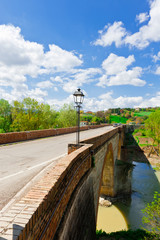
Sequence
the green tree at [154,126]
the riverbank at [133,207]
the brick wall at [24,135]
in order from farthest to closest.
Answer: the green tree at [154,126] → the riverbank at [133,207] → the brick wall at [24,135]

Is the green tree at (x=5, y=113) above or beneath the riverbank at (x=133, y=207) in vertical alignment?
above

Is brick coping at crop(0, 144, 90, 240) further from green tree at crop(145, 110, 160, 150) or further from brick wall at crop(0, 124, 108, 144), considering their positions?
green tree at crop(145, 110, 160, 150)

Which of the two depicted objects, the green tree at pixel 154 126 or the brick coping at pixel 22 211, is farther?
the green tree at pixel 154 126

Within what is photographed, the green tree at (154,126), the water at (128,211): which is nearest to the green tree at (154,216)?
the water at (128,211)

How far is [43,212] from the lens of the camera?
2438 mm

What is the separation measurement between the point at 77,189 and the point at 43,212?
2.46 m

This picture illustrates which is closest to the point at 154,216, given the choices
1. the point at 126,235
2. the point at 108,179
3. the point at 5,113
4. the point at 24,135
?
the point at 126,235

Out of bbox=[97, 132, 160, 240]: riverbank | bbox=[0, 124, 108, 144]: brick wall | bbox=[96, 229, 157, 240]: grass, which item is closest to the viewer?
bbox=[96, 229, 157, 240]: grass

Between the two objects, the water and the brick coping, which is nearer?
the brick coping

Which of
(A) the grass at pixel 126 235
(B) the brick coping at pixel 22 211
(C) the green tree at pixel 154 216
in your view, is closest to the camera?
(B) the brick coping at pixel 22 211

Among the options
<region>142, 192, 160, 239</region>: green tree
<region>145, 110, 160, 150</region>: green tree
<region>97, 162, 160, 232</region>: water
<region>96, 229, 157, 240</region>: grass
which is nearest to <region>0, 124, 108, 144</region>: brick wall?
<region>96, 229, 157, 240</region>: grass

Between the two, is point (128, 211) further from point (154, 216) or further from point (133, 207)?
point (154, 216)

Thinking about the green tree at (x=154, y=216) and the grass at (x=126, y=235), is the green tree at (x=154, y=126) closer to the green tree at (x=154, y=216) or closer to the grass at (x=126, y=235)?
the green tree at (x=154, y=216)

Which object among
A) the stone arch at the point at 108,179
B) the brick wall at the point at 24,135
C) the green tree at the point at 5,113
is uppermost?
the green tree at the point at 5,113
